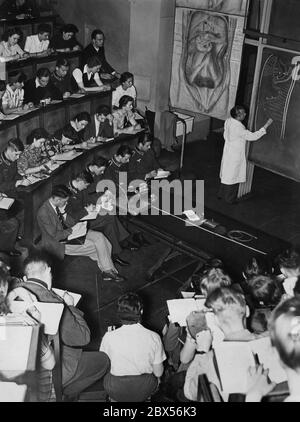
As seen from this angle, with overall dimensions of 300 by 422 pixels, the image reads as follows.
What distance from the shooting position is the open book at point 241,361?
3.12m

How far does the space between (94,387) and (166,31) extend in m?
6.51

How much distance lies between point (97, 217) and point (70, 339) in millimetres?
2625

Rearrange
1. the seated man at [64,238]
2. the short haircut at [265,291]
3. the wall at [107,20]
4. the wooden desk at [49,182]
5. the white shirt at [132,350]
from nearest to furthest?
the white shirt at [132,350] → the short haircut at [265,291] → the seated man at [64,238] → the wooden desk at [49,182] → the wall at [107,20]

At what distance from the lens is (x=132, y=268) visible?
21.9 feet

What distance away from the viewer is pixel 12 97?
7570mm

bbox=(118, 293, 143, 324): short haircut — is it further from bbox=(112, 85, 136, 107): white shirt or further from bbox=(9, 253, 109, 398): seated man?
bbox=(112, 85, 136, 107): white shirt

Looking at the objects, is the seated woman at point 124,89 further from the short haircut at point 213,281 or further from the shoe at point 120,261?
the short haircut at point 213,281

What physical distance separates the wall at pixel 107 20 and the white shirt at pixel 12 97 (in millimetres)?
2836

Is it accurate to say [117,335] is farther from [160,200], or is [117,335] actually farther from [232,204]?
[232,204]

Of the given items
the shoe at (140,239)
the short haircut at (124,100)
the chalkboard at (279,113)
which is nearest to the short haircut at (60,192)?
the shoe at (140,239)

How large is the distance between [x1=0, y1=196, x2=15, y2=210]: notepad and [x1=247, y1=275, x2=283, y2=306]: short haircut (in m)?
3.01

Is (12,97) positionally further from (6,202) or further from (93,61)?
(6,202)

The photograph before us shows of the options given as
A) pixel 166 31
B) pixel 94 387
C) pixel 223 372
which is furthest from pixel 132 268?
pixel 166 31

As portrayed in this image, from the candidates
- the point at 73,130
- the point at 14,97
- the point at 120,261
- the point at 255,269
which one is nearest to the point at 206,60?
the point at 73,130
